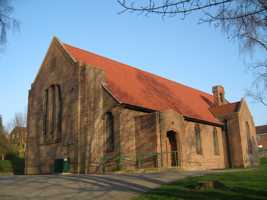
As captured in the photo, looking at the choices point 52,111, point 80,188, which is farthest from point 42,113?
point 80,188

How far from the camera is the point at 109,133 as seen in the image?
24.1m

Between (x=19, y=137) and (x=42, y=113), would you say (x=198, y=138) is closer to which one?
(x=42, y=113)

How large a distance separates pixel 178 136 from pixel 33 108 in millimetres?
13702

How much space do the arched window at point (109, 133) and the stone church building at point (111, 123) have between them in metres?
0.03

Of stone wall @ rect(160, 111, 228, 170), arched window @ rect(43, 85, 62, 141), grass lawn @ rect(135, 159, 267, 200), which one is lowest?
grass lawn @ rect(135, 159, 267, 200)

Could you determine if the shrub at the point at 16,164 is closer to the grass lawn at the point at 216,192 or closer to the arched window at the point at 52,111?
the arched window at the point at 52,111

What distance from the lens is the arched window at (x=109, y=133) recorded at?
23656 mm

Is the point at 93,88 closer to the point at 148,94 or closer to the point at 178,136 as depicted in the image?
the point at 148,94

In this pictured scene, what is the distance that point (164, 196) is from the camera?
444 inches

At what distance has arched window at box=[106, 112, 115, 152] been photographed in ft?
77.6

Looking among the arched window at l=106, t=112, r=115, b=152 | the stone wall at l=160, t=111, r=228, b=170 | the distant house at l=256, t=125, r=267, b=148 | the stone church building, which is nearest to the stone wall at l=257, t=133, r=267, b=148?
the distant house at l=256, t=125, r=267, b=148

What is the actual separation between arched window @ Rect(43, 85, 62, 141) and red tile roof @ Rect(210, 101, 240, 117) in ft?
59.2

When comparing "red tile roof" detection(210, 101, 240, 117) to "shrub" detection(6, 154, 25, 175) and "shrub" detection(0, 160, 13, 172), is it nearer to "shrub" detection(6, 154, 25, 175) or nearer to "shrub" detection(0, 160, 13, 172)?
"shrub" detection(6, 154, 25, 175)

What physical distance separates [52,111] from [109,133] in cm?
624
